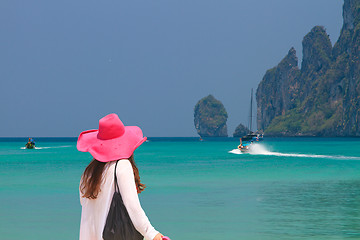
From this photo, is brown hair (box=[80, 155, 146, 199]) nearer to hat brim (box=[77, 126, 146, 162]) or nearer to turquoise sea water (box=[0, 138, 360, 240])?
hat brim (box=[77, 126, 146, 162])

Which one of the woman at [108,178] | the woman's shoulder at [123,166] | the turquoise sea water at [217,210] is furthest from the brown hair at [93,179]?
the turquoise sea water at [217,210]

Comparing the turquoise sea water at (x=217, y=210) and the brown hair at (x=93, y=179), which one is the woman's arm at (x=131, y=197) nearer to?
the brown hair at (x=93, y=179)

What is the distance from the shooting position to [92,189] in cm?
361

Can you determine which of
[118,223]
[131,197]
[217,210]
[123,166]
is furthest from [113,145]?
[217,210]

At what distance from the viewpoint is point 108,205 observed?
11.8 ft

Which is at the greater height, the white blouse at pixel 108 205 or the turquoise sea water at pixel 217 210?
the white blouse at pixel 108 205

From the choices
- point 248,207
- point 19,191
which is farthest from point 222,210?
point 19,191

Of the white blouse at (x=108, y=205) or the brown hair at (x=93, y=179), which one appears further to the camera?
the brown hair at (x=93, y=179)

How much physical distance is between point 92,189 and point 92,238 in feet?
1.18

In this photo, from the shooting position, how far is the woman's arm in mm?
3484

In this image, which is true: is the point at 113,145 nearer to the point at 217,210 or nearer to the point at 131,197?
the point at 131,197

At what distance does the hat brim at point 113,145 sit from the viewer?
3.58m

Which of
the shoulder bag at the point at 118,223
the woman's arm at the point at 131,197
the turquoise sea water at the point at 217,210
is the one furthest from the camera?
the turquoise sea water at the point at 217,210

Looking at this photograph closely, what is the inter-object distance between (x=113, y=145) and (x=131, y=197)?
1.27 feet
